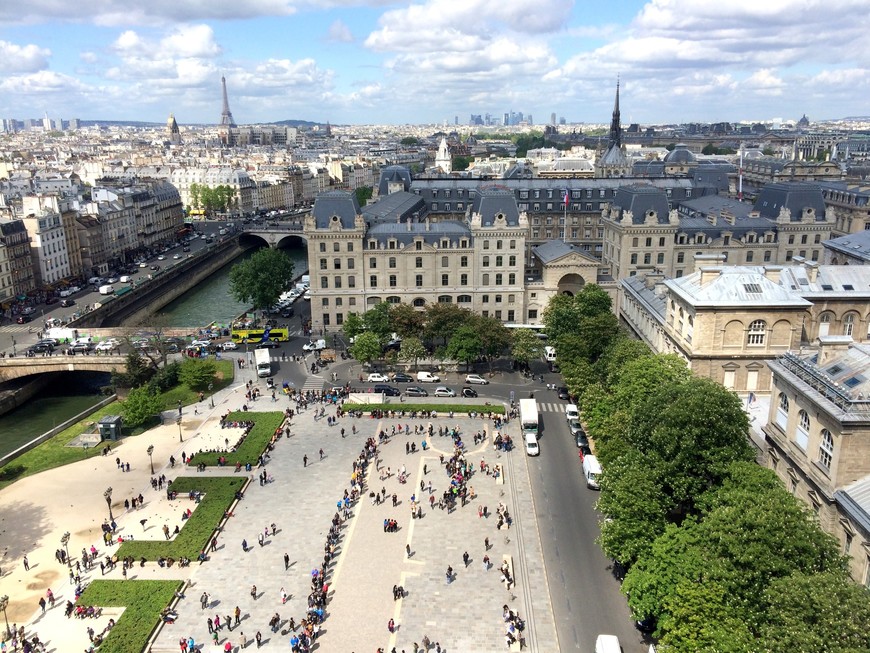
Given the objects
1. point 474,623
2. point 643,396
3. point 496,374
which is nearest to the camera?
point 474,623

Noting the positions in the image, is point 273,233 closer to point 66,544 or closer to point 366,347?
point 366,347

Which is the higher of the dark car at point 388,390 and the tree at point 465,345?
the tree at point 465,345

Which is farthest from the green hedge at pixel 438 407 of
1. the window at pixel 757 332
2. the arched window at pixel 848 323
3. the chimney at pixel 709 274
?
the arched window at pixel 848 323

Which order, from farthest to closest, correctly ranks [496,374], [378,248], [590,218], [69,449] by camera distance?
[590,218] < [378,248] < [496,374] < [69,449]

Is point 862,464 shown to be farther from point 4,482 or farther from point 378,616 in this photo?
point 4,482

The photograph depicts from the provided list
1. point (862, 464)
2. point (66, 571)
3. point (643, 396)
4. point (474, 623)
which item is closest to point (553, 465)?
point (643, 396)

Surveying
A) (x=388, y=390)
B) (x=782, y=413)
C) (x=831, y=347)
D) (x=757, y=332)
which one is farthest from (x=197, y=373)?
(x=831, y=347)

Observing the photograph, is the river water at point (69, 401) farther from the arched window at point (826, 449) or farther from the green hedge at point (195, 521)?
the arched window at point (826, 449)
